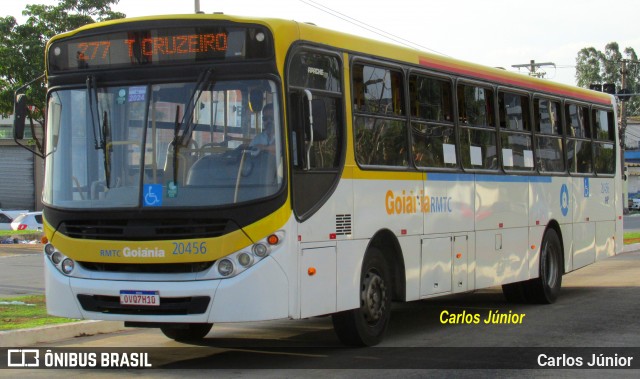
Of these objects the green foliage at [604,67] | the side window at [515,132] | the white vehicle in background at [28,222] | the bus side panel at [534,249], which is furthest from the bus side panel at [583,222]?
the green foliage at [604,67]

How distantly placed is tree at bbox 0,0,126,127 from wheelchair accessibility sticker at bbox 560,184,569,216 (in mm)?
23850

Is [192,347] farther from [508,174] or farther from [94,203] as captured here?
[508,174]

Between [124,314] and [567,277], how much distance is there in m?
12.9

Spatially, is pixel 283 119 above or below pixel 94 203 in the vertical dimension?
above

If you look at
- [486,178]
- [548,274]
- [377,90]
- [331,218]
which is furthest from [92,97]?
[548,274]

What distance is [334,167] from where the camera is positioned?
9.86 metres

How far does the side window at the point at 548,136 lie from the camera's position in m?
15.2

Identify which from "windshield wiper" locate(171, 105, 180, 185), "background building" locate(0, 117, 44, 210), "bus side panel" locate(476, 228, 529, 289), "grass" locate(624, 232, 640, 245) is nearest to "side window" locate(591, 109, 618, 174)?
"bus side panel" locate(476, 228, 529, 289)

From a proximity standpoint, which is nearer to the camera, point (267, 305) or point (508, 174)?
point (267, 305)

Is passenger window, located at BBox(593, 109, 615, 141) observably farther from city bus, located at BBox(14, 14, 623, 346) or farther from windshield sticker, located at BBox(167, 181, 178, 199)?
windshield sticker, located at BBox(167, 181, 178, 199)

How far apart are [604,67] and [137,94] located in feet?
330


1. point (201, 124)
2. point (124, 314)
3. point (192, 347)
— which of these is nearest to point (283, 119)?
point (201, 124)

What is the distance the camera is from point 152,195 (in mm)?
8953

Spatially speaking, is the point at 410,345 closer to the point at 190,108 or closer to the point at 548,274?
the point at 190,108
